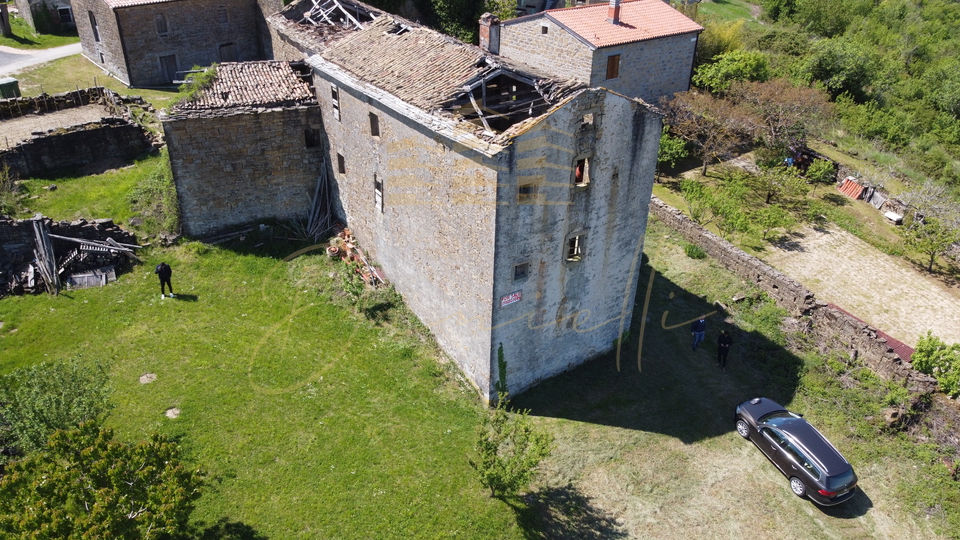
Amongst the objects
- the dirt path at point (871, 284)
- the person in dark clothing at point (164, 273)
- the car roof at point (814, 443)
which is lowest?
the dirt path at point (871, 284)

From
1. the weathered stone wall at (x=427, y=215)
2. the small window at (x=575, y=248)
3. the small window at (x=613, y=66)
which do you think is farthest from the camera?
the small window at (x=613, y=66)

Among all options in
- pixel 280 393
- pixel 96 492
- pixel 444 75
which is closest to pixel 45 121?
pixel 280 393

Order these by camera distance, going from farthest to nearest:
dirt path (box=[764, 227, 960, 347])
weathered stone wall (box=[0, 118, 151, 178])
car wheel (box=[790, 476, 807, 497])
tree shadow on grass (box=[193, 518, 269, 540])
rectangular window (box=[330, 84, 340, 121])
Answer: weathered stone wall (box=[0, 118, 151, 178]) < dirt path (box=[764, 227, 960, 347]) < rectangular window (box=[330, 84, 340, 121]) < car wheel (box=[790, 476, 807, 497]) < tree shadow on grass (box=[193, 518, 269, 540])

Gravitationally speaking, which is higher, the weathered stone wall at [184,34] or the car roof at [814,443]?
the weathered stone wall at [184,34]

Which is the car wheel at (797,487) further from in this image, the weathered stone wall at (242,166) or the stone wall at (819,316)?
the weathered stone wall at (242,166)

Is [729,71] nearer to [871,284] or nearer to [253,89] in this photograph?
[871,284]

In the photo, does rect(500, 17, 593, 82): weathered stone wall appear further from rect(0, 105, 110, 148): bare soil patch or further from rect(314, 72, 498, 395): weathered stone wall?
rect(0, 105, 110, 148): bare soil patch

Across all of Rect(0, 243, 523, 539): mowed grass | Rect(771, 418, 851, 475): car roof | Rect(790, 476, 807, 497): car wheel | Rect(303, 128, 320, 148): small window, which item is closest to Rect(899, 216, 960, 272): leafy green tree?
Rect(771, 418, 851, 475): car roof

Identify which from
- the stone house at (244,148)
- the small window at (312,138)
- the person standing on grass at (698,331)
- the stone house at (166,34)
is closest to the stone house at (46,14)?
the stone house at (166,34)
